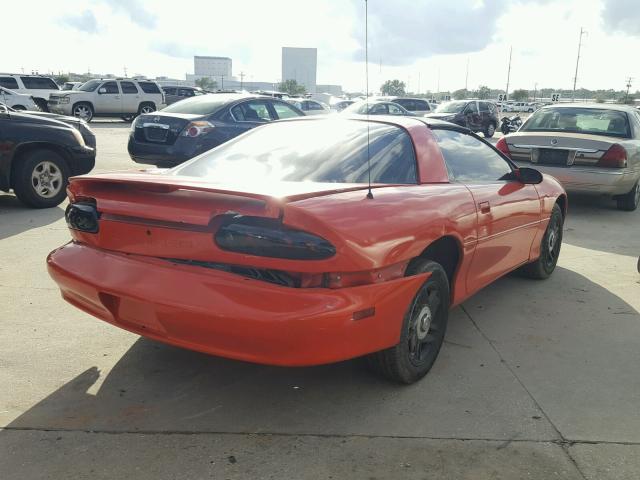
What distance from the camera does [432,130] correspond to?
384 centimetres

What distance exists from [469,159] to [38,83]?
84.6 ft

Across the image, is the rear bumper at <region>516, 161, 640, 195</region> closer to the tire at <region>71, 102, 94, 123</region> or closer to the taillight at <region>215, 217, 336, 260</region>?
the taillight at <region>215, 217, 336, 260</region>

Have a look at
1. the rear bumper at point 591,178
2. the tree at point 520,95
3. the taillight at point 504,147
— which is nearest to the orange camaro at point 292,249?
the rear bumper at point 591,178

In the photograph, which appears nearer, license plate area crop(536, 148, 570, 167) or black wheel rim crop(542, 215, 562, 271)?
black wheel rim crop(542, 215, 562, 271)

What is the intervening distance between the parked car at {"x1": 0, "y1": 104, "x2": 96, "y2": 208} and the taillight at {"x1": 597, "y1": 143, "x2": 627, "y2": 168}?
22.5ft

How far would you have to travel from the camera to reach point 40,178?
744 cm

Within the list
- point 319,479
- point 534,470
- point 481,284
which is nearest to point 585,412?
point 534,470

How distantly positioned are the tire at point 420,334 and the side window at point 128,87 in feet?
82.5

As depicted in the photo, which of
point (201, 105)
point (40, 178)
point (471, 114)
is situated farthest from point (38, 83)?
point (40, 178)

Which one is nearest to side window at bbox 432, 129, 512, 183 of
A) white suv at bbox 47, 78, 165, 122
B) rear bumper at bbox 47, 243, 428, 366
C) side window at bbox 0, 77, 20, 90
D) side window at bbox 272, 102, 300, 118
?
rear bumper at bbox 47, 243, 428, 366

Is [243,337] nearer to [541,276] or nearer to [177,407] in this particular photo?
[177,407]

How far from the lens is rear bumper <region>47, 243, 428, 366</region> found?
2.49 m

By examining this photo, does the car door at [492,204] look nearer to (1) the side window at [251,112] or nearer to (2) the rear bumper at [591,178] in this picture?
(2) the rear bumper at [591,178]

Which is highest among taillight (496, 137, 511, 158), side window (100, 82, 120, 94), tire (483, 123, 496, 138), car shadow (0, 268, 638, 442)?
side window (100, 82, 120, 94)
